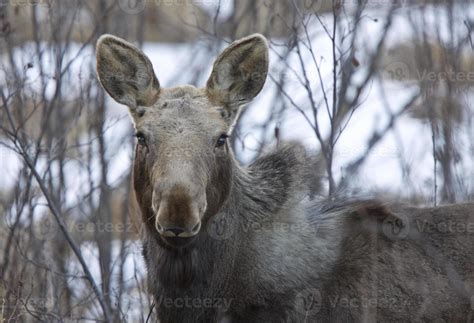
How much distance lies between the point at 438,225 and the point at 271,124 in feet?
15.7

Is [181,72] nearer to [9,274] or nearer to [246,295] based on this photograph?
[9,274]

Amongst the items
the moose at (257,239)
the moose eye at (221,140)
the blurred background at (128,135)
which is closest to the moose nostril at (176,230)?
the moose at (257,239)

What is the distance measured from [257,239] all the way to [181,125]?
1.00 meters

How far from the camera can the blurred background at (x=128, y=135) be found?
28.2 feet

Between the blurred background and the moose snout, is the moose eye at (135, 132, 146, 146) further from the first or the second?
the blurred background

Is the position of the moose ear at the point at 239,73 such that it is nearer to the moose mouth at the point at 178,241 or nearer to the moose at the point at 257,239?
the moose at the point at 257,239

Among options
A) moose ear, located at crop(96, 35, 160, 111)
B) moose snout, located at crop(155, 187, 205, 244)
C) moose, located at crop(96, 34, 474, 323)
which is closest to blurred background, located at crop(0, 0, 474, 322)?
moose, located at crop(96, 34, 474, 323)

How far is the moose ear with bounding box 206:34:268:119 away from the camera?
6.57 metres

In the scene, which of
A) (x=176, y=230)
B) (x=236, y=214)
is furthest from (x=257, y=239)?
(x=176, y=230)

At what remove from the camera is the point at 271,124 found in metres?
11.1

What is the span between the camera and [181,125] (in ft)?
20.1

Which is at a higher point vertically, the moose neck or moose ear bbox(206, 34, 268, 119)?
moose ear bbox(206, 34, 268, 119)

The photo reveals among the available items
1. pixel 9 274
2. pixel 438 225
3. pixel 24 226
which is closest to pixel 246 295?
pixel 438 225

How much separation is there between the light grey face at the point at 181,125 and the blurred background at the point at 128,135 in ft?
4.13
